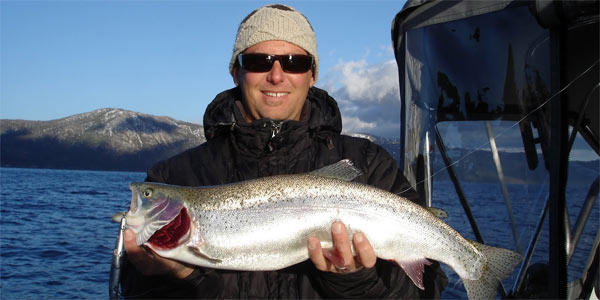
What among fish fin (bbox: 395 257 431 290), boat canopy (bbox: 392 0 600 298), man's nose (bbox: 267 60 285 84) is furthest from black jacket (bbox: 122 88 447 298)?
boat canopy (bbox: 392 0 600 298)

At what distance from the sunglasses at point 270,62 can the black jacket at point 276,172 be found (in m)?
0.42

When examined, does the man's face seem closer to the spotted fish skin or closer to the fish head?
the spotted fish skin

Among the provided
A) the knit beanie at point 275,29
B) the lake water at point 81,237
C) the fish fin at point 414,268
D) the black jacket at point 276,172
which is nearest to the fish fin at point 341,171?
the black jacket at point 276,172

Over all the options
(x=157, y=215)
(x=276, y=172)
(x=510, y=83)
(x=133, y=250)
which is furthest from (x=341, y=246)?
(x=510, y=83)

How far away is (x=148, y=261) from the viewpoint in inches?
130

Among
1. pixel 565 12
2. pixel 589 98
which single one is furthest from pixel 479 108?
pixel 565 12

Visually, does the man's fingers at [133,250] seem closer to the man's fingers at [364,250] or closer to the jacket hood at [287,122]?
the jacket hood at [287,122]

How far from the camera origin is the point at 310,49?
160 inches

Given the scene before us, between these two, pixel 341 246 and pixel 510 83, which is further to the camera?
pixel 510 83

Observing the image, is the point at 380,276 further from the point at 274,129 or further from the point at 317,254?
the point at 274,129

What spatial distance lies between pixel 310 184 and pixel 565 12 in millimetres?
2474

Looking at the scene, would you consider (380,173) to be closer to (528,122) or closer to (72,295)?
(528,122)

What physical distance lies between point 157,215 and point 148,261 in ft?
1.11

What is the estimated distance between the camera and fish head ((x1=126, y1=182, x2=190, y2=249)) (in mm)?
3312
